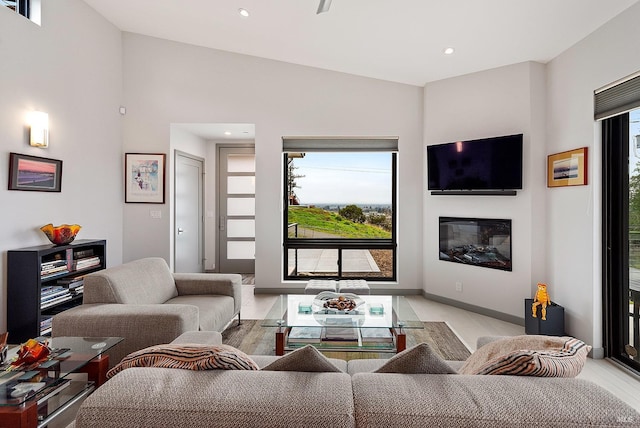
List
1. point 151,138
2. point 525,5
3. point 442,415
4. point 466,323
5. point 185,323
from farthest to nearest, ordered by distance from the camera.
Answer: point 151,138
point 466,323
point 525,5
point 185,323
point 442,415

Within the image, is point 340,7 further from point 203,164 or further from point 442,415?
point 203,164

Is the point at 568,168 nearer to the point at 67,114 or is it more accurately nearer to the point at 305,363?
the point at 305,363

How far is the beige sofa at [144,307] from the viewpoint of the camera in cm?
241

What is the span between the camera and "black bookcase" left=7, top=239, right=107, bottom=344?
3.19 meters

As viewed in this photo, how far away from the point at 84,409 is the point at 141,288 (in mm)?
2137

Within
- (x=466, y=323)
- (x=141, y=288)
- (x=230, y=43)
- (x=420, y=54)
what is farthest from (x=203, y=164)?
(x=466, y=323)

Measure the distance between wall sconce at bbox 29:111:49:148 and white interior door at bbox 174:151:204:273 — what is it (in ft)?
5.54

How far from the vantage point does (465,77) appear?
4.24 m

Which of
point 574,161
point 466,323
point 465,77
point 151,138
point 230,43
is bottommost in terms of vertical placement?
point 466,323

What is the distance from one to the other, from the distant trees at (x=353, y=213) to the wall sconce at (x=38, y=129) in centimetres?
350

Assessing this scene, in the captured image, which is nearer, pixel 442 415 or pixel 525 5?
pixel 442 415

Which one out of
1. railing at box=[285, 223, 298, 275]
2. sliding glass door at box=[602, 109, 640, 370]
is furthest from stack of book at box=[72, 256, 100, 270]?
sliding glass door at box=[602, 109, 640, 370]

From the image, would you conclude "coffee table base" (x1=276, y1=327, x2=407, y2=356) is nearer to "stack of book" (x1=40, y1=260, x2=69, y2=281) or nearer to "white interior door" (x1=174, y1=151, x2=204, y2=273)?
"stack of book" (x1=40, y1=260, x2=69, y2=281)

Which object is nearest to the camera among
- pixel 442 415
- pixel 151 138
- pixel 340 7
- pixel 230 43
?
pixel 442 415
